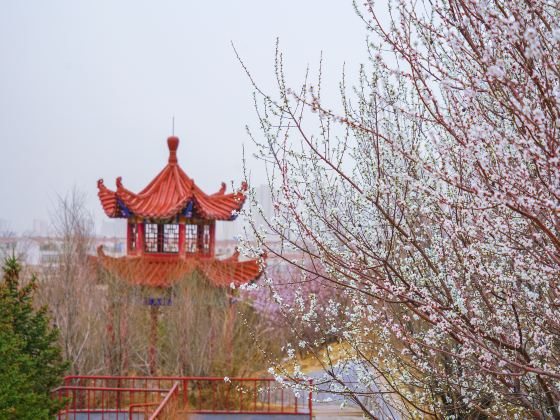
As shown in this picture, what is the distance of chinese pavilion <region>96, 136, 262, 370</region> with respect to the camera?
49.3 ft

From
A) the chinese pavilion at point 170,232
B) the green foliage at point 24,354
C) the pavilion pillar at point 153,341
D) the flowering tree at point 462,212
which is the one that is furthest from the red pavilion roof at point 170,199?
the flowering tree at point 462,212

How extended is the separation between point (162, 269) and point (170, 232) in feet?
3.65

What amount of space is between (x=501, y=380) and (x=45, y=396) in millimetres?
6428

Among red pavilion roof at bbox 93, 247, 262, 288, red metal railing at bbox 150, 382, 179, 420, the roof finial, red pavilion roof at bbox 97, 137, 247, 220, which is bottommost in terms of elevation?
red metal railing at bbox 150, 382, 179, 420

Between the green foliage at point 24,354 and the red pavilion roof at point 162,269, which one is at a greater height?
the red pavilion roof at point 162,269

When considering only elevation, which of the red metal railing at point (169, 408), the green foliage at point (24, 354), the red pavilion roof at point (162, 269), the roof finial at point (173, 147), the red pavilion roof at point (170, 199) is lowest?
the red metal railing at point (169, 408)

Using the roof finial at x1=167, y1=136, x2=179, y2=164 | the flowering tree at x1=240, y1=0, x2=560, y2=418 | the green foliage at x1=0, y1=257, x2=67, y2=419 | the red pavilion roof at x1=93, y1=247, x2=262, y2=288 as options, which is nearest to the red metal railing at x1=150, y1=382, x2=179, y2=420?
the green foliage at x1=0, y1=257, x2=67, y2=419

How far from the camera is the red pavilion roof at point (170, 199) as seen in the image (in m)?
15.3

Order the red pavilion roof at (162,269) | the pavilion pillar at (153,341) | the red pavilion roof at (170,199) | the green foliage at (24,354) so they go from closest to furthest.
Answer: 1. the green foliage at (24,354)
2. the pavilion pillar at (153,341)
3. the red pavilion roof at (162,269)
4. the red pavilion roof at (170,199)

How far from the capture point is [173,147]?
1642cm

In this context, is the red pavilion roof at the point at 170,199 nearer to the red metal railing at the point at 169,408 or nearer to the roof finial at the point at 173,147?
the roof finial at the point at 173,147

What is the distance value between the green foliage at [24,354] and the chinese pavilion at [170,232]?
17.6 ft

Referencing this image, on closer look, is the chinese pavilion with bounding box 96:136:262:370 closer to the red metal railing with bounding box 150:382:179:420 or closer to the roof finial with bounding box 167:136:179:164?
the roof finial with bounding box 167:136:179:164

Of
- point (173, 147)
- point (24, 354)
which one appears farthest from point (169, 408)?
point (173, 147)
